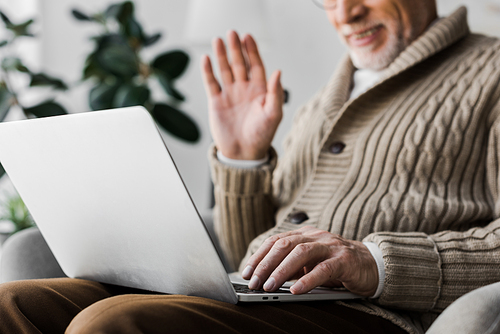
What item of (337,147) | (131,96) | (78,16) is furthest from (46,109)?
(337,147)

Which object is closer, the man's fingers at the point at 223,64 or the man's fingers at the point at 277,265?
the man's fingers at the point at 277,265

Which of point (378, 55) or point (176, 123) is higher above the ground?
point (378, 55)

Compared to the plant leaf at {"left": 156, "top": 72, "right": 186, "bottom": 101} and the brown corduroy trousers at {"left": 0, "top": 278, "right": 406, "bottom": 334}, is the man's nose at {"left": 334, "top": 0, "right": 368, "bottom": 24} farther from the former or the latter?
the plant leaf at {"left": 156, "top": 72, "right": 186, "bottom": 101}

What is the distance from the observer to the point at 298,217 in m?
0.94

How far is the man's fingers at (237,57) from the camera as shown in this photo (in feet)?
3.35

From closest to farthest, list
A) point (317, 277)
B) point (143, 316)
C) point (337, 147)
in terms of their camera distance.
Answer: point (143, 316), point (317, 277), point (337, 147)

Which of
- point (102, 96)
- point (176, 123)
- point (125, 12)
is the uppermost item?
point (125, 12)

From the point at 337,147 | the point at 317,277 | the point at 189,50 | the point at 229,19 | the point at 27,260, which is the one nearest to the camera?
the point at 317,277

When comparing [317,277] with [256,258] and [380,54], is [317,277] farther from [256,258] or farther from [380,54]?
[380,54]

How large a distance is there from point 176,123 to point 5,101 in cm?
67

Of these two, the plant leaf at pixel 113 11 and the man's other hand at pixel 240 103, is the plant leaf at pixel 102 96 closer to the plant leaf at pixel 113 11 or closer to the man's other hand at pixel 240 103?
the plant leaf at pixel 113 11

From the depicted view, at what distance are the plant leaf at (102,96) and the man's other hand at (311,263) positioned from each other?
138 centimetres

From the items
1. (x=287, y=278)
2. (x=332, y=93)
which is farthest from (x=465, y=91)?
(x=287, y=278)

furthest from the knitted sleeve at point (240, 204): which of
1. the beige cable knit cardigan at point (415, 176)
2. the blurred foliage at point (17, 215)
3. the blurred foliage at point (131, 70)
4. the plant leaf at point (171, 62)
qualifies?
the blurred foliage at point (17, 215)
